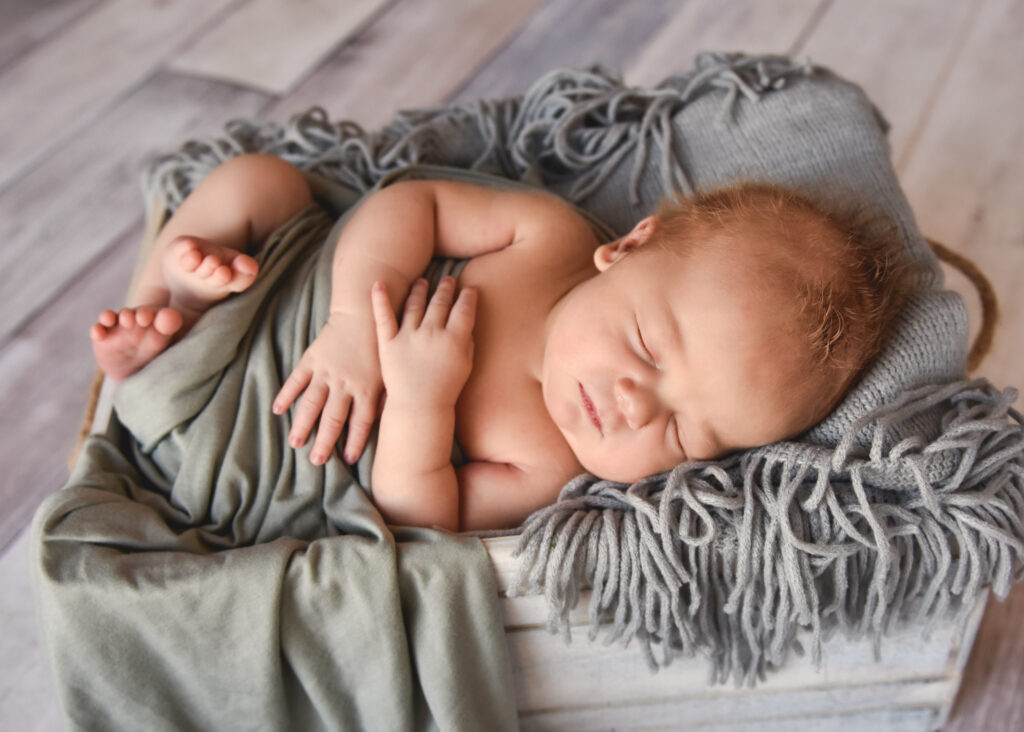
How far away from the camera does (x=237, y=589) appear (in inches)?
32.5

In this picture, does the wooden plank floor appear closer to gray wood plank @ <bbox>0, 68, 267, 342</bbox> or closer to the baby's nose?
gray wood plank @ <bbox>0, 68, 267, 342</bbox>

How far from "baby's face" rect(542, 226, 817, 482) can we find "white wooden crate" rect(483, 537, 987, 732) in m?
0.15

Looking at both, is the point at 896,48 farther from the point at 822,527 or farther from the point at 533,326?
the point at 822,527

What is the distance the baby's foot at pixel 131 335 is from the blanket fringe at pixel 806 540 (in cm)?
45

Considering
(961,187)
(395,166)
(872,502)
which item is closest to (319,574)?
(872,502)

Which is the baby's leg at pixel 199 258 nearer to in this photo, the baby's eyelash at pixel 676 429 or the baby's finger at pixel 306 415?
the baby's finger at pixel 306 415

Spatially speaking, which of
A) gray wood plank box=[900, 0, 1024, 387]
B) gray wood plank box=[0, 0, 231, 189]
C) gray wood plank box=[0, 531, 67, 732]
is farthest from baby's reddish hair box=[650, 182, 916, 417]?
gray wood plank box=[0, 0, 231, 189]

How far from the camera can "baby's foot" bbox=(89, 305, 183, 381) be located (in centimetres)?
97

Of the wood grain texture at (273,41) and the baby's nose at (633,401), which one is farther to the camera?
the wood grain texture at (273,41)

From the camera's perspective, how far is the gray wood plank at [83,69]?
1.71m

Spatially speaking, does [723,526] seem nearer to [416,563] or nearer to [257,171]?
[416,563]

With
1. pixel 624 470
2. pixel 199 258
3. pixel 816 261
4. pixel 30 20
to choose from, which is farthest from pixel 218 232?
pixel 30 20

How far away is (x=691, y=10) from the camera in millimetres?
2008

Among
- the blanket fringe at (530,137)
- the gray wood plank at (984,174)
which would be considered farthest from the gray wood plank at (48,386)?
the gray wood plank at (984,174)
